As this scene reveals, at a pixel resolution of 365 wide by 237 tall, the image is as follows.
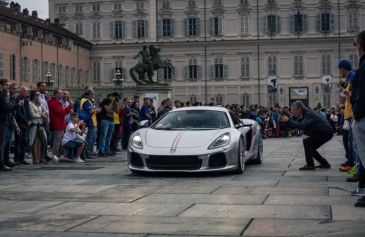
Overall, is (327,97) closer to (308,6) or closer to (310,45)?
(310,45)

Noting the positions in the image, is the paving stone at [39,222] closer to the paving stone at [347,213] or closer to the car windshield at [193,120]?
the paving stone at [347,213]

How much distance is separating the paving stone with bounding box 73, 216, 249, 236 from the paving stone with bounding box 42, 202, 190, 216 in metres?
0.37

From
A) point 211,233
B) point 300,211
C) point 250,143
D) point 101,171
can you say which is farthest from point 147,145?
point 211,233

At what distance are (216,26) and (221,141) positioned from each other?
189 feet

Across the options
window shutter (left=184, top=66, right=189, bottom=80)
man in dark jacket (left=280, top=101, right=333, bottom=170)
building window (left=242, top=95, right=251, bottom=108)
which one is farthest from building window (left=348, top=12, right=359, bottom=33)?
man in dark jacket (left=280, top=101, right=333, bottom=170)

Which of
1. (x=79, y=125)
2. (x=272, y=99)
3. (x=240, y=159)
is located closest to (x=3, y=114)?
(x=79, y=125)

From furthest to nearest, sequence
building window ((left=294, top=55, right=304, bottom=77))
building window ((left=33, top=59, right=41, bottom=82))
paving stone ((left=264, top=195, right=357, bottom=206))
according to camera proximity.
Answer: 1. building window ((left=294, top=55, right=304, bottom=77))
2. building window ((left=33, top=59, right=41, bottom=82))
3. paving stone ((left=264, top=195, right=357, bottom=206))

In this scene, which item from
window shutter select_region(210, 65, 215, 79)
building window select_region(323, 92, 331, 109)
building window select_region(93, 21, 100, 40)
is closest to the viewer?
building window select_region(323, 92, 331, 109)

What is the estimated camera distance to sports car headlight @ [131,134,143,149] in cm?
1250

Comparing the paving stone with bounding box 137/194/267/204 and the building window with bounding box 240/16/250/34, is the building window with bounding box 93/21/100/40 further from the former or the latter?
the paving stone with bounding box 137/194/267/204

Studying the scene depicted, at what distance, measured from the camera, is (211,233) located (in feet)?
21.6

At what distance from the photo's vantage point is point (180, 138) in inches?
489

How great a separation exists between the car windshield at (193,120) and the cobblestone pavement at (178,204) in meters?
1.20

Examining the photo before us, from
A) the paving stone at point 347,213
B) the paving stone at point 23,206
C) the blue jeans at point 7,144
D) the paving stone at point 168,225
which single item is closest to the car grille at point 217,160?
the paving stone at point 23,206
